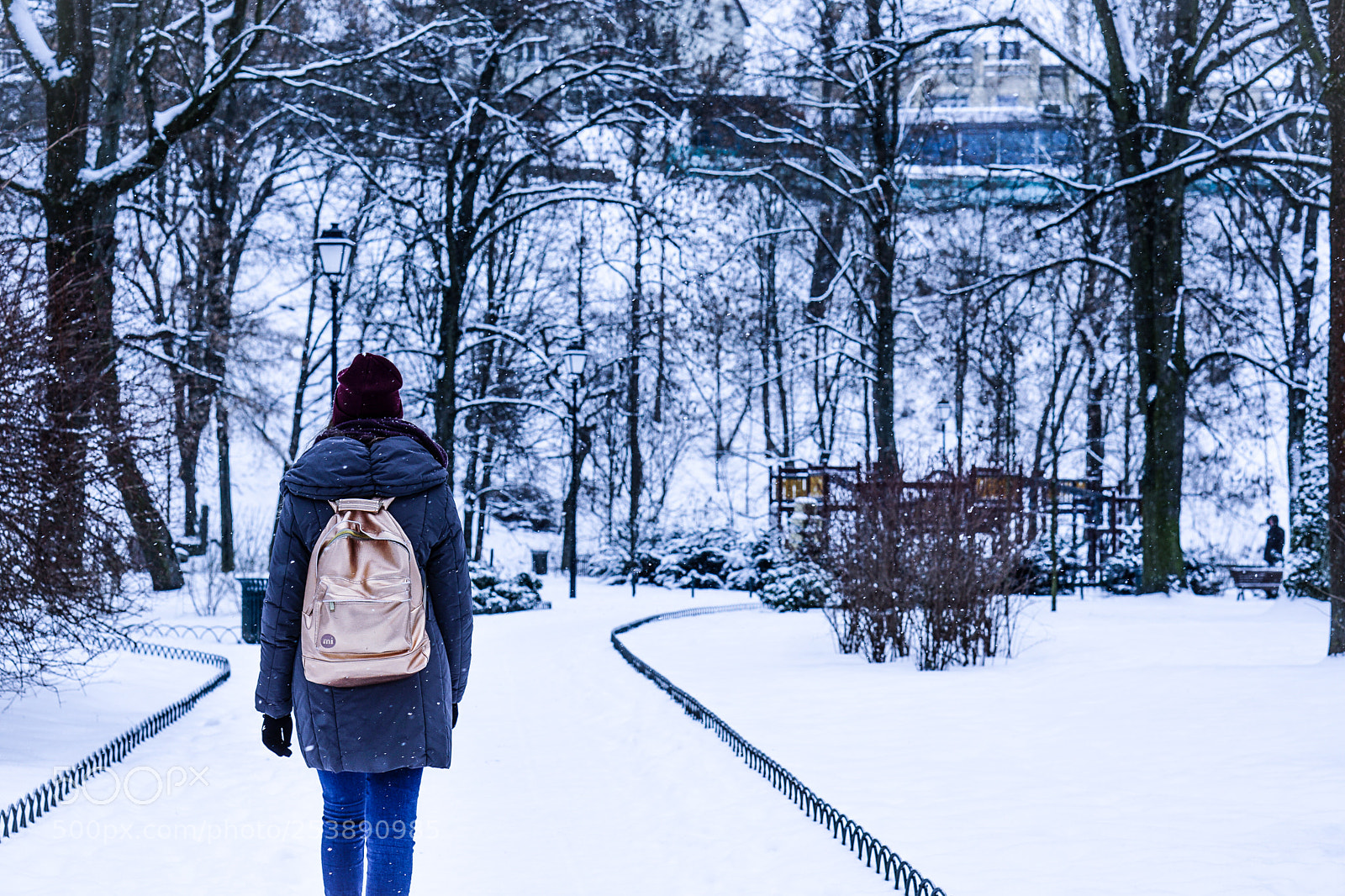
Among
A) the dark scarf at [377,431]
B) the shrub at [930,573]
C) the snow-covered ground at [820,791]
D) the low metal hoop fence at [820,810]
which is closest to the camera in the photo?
the dark scarf at [377,431]

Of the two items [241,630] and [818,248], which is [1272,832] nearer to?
[241,630]

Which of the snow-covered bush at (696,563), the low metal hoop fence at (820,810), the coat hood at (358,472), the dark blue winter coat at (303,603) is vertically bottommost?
the snow-covered bush at (696,563)

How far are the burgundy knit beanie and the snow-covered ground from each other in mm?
2224

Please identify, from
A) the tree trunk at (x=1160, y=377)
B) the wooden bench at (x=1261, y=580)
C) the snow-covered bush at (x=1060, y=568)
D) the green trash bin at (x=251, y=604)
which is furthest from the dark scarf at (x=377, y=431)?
the wooden bench at (x=1261, y=580)

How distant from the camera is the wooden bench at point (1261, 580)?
24969mm

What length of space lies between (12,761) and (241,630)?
9524 mm

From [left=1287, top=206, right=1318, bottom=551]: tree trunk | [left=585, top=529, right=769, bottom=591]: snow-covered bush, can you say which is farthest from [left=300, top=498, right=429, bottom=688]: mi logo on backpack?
[left=585, top=529, right=769, bottom=591]: snow-covered bush

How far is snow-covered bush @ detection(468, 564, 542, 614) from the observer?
22797 millimetres

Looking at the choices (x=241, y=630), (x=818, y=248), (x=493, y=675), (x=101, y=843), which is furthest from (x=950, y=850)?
(x=818, y=248)

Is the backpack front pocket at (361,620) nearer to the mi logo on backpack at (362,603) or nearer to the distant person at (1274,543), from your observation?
the mi logo on backpack at (362,603)

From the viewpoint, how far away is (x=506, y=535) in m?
41.5

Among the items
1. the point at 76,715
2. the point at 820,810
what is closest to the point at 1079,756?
the point at 820,810

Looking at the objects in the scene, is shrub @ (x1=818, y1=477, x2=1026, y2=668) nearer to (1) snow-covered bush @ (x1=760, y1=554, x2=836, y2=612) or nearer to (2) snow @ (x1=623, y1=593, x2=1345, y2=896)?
(2) snow @ (x1=623, y1=593, x2=1345, y2=896)

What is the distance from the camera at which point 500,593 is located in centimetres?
2344
